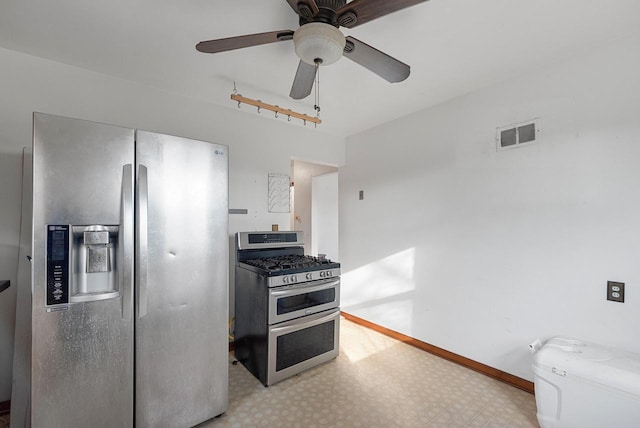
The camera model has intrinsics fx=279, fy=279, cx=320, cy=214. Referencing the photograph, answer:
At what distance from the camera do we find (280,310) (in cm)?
229

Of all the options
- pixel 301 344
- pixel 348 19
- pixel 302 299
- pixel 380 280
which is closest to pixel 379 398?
pixel 301 344

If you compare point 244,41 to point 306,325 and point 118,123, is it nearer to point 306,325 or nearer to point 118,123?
point 118,123

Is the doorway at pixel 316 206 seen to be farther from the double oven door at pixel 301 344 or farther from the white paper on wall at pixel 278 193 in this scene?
the double oven door at pixel 301 344

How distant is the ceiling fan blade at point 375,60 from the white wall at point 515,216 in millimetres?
1399

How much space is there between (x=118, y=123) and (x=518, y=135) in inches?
131

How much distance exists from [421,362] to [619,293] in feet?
5.16

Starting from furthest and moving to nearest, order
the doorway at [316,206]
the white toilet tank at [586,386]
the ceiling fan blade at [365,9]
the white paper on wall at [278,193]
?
1. the doorway at [316,206]
2. the white paper on wall at [278,193]
3. the white toilet tank at [586,386]
4. the ceiling fan blade at [365,9]

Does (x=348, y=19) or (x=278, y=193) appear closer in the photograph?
(x=348, y=19)

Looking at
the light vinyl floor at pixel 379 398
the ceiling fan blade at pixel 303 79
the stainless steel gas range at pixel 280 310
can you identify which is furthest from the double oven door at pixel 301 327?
the ceiling fan blade at pixel 303 79

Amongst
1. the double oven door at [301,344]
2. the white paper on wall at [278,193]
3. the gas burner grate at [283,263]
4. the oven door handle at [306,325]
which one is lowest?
the double oven door at [301,344]

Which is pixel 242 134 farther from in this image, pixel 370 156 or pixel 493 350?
pixel 493 350

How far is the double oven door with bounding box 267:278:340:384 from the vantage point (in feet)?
7.39

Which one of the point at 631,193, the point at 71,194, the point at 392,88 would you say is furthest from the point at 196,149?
the point at 631,193

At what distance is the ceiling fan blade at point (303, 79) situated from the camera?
5.17ft
